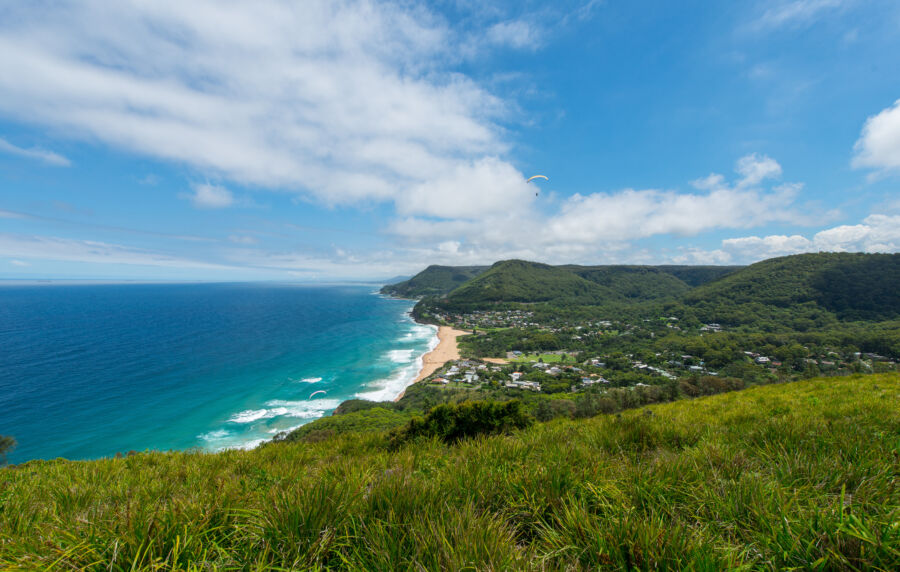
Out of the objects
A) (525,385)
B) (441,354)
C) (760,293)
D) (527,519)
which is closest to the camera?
(527,519)

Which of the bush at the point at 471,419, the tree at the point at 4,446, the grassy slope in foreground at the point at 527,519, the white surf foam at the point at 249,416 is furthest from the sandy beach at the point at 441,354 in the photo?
the grassy slope in foreground at the point at 527,519

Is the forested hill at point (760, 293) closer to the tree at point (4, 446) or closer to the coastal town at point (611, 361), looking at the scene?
the coastal town at point (611, 361)

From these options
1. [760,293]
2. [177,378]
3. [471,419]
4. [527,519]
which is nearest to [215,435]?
[177,378]

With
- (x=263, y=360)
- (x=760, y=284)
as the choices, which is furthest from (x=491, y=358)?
(x=760, y=284)

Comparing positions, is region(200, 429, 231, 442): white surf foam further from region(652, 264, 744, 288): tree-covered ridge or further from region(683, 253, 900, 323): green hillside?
region(652, 264, 744, 288): tree-covered ridge

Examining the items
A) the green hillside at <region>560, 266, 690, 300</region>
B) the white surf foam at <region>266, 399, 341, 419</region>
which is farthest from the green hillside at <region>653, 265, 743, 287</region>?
the white surf foam at <region>266, 399, 341, 419</region>

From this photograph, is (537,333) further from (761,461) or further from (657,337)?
(761,461)

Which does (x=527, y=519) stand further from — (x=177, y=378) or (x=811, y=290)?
(x=811, y=290)
